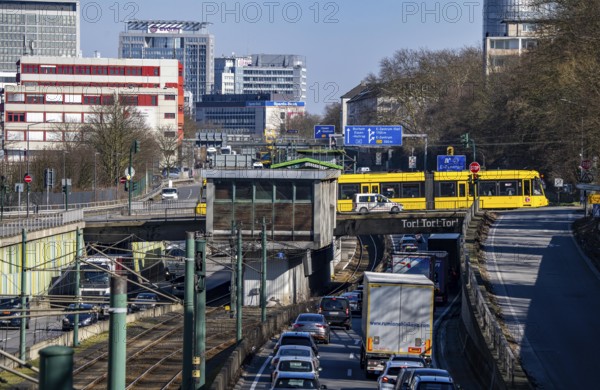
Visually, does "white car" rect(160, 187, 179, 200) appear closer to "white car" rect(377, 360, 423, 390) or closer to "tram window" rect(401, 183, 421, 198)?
"tram window" rect(401, 183, 421, 198)

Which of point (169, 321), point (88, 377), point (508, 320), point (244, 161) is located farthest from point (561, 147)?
point (88, 377)

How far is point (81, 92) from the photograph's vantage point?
431ft

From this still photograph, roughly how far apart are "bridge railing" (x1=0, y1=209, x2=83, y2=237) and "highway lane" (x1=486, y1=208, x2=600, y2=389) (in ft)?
72.3

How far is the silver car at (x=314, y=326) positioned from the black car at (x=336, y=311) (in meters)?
6.10

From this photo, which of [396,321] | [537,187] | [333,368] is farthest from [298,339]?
[537,187]

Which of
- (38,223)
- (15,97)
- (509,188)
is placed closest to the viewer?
(38,223)


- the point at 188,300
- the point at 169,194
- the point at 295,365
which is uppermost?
the point at 188,300

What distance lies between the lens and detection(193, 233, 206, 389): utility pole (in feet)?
69.7

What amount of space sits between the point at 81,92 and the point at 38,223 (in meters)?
79.9

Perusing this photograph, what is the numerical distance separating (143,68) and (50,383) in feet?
447

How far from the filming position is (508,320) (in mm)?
32781

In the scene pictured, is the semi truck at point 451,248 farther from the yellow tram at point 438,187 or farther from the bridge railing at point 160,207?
the bridge railing at point 160,207

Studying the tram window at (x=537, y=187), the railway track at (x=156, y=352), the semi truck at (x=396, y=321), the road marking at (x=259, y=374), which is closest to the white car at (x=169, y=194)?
the tram window at (x=537, y=187)

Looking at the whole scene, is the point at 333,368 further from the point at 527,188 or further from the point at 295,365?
the point at 527,188
